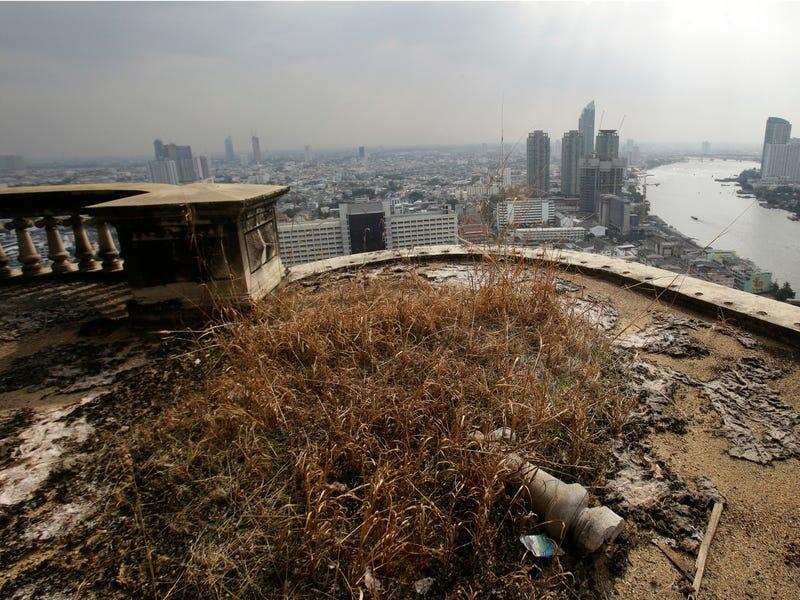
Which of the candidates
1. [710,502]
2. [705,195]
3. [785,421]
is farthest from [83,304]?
[705,195]

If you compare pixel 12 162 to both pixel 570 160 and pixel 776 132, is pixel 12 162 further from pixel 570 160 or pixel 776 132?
pixel 776 132

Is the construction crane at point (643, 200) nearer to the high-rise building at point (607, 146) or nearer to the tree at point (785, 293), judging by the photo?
the high-rise building at point (607, 146)

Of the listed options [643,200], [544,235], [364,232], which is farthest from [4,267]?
[643,200]

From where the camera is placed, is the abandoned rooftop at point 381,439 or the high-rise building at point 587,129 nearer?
the abandoned rooftop at point 381,439

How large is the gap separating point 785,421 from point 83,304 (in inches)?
180

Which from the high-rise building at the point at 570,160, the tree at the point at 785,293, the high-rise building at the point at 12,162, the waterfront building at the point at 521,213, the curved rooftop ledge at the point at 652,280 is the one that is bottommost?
the tree at the point at 785,293

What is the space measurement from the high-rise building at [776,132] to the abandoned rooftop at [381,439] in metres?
8.22

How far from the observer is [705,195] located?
6918 mm

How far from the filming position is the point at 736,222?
3.46 metres

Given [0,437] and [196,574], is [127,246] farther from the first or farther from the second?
[196,574]

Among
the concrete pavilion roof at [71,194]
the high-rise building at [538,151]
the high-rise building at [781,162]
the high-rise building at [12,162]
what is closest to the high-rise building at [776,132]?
the high-rise building at [781,162]

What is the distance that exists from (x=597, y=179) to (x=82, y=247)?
17.9ft

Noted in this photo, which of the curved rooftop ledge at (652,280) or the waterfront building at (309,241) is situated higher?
the waterfront building at (309,241)

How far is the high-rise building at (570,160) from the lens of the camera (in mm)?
6129
